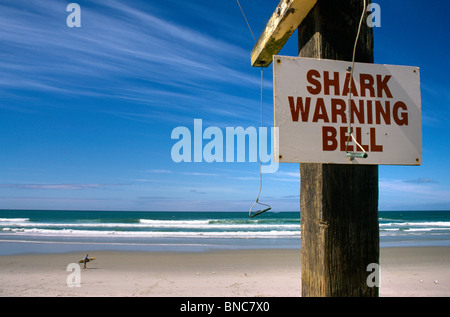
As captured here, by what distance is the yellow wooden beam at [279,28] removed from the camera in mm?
1438

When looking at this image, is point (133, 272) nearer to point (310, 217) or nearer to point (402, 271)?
point (402, 271)

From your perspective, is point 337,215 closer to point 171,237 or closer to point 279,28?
point 279,28

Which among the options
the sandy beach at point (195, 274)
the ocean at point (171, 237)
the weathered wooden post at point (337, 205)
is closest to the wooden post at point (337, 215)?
the weathered wooden post at point (337, 205)

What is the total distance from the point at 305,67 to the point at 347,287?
0.94 metres

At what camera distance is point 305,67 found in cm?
138

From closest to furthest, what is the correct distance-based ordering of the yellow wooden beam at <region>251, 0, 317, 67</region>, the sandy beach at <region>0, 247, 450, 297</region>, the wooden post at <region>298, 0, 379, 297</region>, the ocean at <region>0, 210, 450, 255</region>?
the wooden post at <region>298, 0, 379, 297</region> < the yellow wooden beam at <region>251, 0, 317, 67</region> < the sandy beach at <region>0, 247, 450, 297</region> < the ocean at <region>0, 210, 450, 255</region>

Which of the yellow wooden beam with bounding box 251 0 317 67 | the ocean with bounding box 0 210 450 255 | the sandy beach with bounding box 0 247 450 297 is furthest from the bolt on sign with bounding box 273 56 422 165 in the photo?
the ocean with bounding box 0 210 450 255

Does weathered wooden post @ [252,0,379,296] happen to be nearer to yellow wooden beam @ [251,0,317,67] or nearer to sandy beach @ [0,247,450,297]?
yellow wooden beam @ [251,0,317,67]

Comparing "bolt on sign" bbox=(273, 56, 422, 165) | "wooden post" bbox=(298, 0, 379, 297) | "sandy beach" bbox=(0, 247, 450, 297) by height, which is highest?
"bolt on sign" bbox=(273, 56, 422, 165)

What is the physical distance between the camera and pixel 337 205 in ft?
4.30

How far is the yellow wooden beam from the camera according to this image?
1438mm

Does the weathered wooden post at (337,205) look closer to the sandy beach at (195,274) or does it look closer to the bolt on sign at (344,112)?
the bolt on sign at (344,112)

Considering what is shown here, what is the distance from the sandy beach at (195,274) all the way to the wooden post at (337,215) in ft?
20.6
